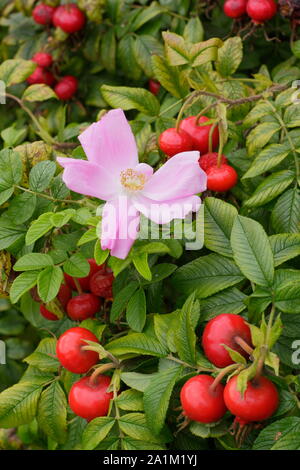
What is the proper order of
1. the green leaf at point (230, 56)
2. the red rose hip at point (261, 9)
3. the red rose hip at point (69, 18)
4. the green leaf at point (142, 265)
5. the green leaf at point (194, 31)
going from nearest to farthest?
the green leaf at point (142, 265) < the green leaf at point (230, 56) < the red rose hip at point (261, 9) < the green leaf at point (194, 31) < the red rose hip at point (69, 18)

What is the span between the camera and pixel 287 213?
3.29 ft

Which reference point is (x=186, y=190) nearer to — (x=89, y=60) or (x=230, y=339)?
(x=230, y=339)

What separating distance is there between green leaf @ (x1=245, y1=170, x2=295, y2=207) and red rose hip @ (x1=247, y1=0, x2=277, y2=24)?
0.54 metres

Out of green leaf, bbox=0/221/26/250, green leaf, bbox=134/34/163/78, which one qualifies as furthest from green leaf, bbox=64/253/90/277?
green leaf, bbox=134/34/163/78

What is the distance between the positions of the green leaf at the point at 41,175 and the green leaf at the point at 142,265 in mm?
234

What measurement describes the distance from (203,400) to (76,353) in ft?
0.78

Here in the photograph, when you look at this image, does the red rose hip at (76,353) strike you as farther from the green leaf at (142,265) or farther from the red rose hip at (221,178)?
the red rose hip at (221,178)

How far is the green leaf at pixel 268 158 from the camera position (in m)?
1.02

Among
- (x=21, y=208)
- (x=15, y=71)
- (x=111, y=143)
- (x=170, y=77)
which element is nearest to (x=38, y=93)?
(x=15, y=71)

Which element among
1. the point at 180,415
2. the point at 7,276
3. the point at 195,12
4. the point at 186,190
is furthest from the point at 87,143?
the point at 195,12

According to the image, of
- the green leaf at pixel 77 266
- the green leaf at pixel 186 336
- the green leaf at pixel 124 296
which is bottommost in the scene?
the green leaf at pixel 124 296

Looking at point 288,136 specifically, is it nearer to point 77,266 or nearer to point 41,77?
point 77,266

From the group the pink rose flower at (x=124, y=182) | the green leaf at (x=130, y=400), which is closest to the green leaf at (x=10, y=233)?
the pink rose flower at (x=124, y=182)

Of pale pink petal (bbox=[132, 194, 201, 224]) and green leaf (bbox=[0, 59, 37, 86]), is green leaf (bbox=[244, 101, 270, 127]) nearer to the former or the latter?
pale pink petal (bbox=[132, 194, 201, 224])
